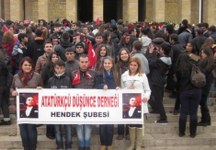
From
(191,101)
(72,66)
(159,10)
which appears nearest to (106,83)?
(72,66)

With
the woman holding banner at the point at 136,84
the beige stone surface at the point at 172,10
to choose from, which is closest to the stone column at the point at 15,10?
the beige stone surface at the point at 172,10

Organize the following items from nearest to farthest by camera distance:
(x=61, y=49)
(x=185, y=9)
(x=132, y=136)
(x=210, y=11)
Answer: (x=132, y=136)
(x=61, y=49)
(x=185, y=9)
(x=210, y=11)

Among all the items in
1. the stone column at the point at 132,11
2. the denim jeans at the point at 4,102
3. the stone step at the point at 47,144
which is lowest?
the stone step at the point at 47,144

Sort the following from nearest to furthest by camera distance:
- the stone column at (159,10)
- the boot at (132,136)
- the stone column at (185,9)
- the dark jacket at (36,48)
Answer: the boot at (132,136), the dark jacket at (36,48), the stone column at (159,10), the stone column at (185,9)

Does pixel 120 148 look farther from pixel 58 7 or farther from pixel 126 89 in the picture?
pixel 58 7

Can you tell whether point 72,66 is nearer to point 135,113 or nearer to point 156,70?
point 135,113

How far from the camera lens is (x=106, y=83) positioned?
9.69 meters

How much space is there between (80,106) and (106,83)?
75cm

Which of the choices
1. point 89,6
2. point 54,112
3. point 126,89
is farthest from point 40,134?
point 89,6

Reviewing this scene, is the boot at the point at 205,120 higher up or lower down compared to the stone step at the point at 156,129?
higher up

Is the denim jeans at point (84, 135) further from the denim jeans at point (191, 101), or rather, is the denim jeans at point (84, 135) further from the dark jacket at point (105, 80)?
the denim jeans at point (191, 101)

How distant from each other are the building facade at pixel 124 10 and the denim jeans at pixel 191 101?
27.1 metres

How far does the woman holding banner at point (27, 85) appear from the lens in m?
9.52

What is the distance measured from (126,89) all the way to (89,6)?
123 feet
